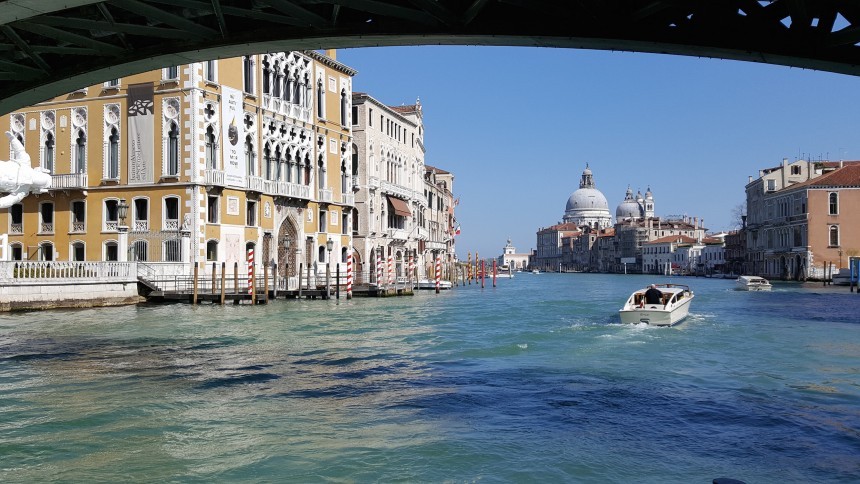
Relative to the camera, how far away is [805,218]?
222 feet

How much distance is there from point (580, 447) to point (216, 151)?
2560 centimetres

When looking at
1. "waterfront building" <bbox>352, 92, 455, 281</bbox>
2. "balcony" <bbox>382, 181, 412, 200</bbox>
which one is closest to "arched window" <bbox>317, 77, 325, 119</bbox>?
"waterfront building" <bbox>352, 92, 455, 281</bbox>

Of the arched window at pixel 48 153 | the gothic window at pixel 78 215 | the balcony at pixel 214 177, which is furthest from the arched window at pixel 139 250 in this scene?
the arched window at pixel 48 153

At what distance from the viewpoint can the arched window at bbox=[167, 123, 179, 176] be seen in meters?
30.3

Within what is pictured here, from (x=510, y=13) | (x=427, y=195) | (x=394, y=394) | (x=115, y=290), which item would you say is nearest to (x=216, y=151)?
(x=115, y=290)

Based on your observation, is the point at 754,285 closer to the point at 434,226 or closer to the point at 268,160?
the point at 434,226

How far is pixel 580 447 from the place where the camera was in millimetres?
7906

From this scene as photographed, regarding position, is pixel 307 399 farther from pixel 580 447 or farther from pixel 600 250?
pixel 600 250

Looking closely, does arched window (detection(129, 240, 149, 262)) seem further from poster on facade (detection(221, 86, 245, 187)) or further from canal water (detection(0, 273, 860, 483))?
canal water (detection(0, 273, 860, 483))

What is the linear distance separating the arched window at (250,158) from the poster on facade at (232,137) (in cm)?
53

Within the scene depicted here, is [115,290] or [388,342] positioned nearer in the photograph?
[388,342]

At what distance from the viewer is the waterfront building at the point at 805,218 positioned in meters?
66.3

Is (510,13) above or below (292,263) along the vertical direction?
above

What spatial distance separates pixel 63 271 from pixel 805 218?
199 ft
